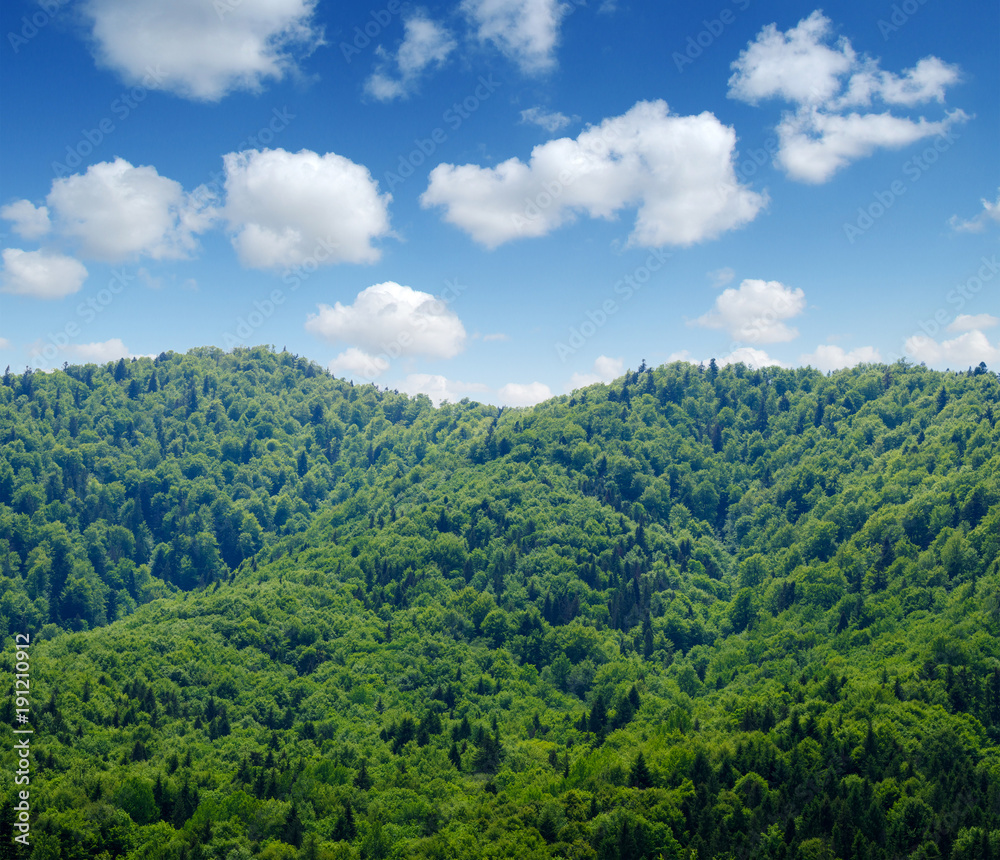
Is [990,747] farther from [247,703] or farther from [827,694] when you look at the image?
[247,703]

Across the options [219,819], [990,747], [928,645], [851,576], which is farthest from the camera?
[851,576]

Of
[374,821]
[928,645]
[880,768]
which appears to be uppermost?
[928,645]

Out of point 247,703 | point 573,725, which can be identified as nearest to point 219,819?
point 247,703

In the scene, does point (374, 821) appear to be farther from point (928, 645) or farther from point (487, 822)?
point (928, 645)

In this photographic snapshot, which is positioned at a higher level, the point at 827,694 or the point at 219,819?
the point at 827,694

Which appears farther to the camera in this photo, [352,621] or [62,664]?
[352,621]

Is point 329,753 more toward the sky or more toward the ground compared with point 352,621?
more toward the ground

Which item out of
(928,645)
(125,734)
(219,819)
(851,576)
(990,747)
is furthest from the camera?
(851,576)

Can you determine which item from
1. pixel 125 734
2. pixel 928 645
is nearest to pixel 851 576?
pixel 928 645

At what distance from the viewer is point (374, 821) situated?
352 ft

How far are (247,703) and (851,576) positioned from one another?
131162 millimetres

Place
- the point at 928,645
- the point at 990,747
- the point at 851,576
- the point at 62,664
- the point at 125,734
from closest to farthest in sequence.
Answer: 1. the point at 990,747
2. the point at 125,734
3. the point at 928,645
4. the point at 62,664
5. the point at 851,576

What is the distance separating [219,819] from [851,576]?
464 feet

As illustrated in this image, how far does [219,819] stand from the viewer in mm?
102812
